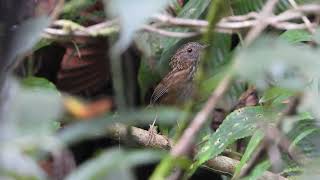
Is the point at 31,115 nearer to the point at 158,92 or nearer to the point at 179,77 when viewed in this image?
the point at 158,92

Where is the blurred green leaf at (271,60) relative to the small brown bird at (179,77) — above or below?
above

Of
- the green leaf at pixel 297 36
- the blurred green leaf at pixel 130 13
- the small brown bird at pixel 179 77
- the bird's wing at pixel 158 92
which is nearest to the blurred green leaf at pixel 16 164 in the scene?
the blurred green leaf at pixel 130 13

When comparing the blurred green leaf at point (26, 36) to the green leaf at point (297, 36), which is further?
the green leaf at point (297, 36)

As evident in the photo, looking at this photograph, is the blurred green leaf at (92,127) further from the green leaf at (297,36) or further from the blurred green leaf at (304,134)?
the green leaf at (297,36)

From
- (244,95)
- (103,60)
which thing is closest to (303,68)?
(244,95)

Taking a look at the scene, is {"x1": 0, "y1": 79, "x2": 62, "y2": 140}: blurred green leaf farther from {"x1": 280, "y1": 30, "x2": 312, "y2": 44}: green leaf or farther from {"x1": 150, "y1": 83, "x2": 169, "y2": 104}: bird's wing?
{"x1": 150, "y1": 83, "x2": 169, "y2": 104}: bird's wing

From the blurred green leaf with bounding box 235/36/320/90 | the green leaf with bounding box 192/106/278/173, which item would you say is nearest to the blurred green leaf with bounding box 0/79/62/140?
the blurred green leaf with bounding box 235/36/320/90

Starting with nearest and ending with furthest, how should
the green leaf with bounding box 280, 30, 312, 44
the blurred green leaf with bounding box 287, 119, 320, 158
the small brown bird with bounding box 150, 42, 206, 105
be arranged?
the blurred green leaf with bounding box 287, 119, 320, 158, the green leaf with bounding box 280, 30, 312, 44, the small brown bird with bounding box 150, 42, 206, 105
